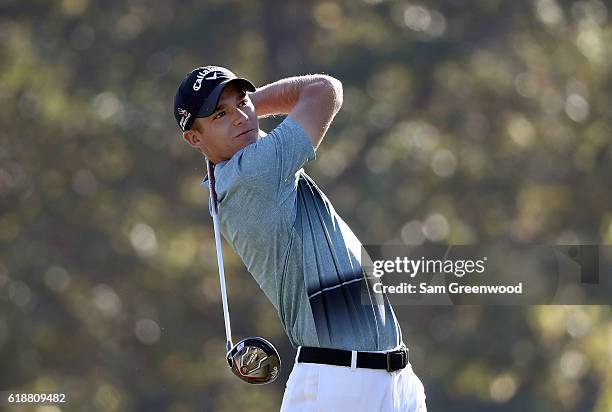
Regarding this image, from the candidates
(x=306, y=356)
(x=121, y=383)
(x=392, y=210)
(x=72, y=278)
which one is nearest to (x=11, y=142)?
(x=72, y=278)

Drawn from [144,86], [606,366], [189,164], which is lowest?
[606,366]

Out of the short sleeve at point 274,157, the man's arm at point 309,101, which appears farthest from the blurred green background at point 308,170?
the short sleeve at point 274,157

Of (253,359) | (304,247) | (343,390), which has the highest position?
(304,247)

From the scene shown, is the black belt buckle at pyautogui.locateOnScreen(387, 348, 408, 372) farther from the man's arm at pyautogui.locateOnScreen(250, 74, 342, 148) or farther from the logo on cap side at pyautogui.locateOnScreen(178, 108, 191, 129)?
the logo on cap side at pyautogui.locateOnScreen(178, 108, 191, 129)

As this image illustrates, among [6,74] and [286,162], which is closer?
[286,162]

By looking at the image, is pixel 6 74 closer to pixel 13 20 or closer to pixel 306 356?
pixel 13 20

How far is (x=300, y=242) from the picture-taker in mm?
3936

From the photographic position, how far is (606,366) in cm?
1332

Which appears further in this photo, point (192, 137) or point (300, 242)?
point (192, 137)

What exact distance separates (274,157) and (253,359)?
70 centimetres

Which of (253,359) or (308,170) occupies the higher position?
(308,170)

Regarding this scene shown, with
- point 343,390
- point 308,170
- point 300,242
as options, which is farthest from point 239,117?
point 308,170

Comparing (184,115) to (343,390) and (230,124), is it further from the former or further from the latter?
(343,390)

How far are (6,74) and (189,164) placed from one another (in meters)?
2.18
